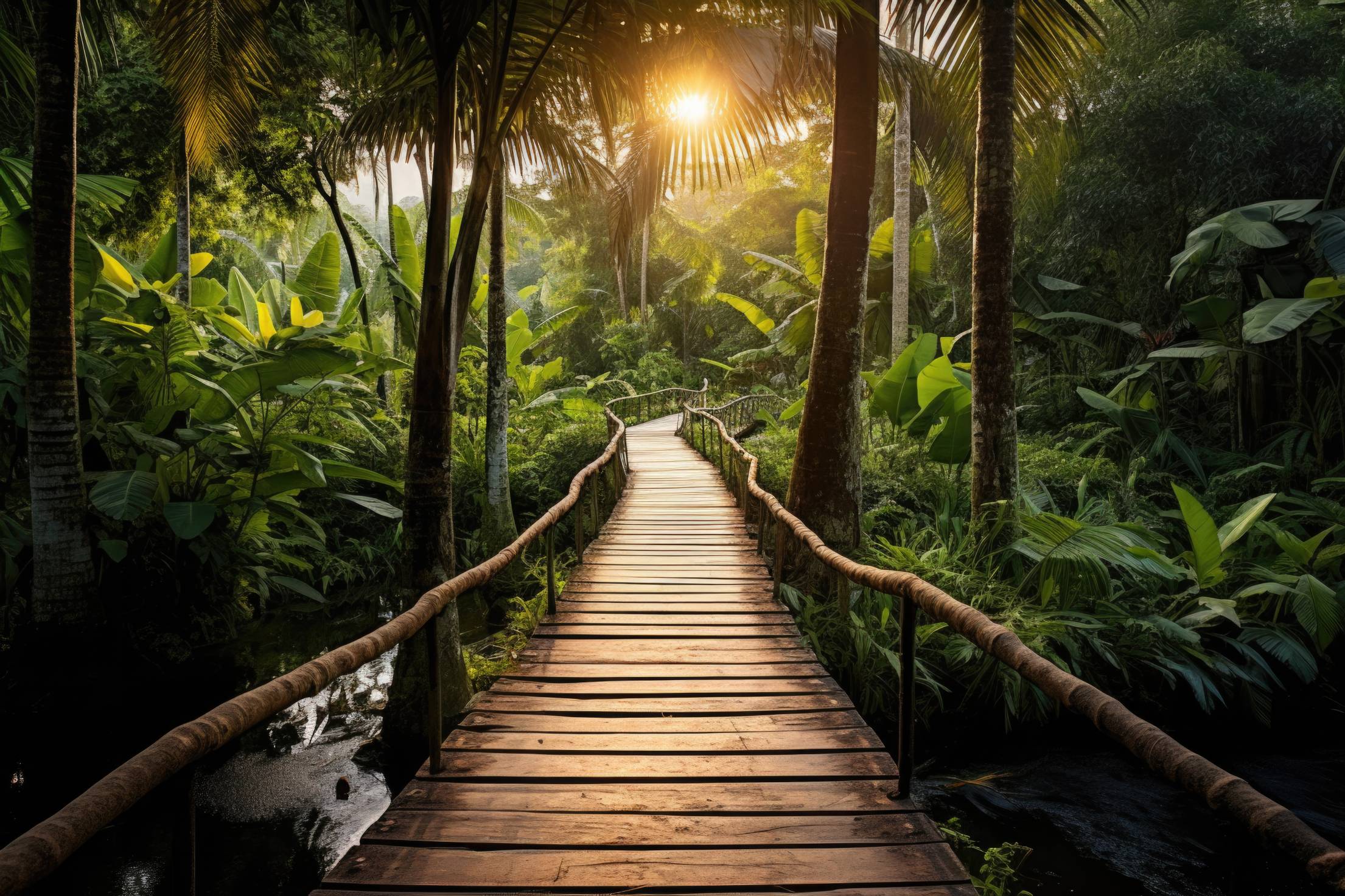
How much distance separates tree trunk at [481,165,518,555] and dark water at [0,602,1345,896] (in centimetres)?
395

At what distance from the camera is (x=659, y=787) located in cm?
283

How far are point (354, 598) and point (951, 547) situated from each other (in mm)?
8010

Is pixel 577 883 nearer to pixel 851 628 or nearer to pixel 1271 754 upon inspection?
pixel 851 628

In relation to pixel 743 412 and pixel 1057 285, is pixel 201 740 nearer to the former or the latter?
pixel 1057 285

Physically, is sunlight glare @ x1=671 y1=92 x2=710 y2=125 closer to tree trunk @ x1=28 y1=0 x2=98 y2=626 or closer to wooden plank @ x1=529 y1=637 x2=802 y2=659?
tree trunk @ x1=28 y1=0 x2=98 y2=626

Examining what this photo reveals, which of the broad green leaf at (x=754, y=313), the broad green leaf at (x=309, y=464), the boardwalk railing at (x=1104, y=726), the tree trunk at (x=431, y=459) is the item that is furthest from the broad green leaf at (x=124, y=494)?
the broad green leaf at (x=754, y=313)

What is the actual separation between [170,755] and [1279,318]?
11866 millimetres

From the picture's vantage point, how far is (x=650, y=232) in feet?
89.5

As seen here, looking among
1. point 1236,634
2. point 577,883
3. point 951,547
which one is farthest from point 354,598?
point 1236,634

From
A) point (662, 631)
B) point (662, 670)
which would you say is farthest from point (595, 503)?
point (662, 670)

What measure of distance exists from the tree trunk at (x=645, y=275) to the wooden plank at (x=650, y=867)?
1008 inches

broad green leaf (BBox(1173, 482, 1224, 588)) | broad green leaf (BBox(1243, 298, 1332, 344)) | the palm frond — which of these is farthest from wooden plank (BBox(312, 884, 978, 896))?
broad green leaf (BBox(1243, 298, 1332, 344))

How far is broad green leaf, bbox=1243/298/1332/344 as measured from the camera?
9.06m

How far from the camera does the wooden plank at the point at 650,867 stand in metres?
2.20
